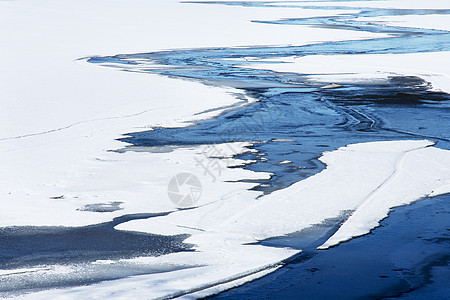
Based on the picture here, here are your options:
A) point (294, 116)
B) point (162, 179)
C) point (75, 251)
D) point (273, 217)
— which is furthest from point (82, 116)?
point (75, 251)

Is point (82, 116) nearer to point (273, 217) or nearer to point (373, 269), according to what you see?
point (273, 217)

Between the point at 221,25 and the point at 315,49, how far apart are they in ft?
26.5

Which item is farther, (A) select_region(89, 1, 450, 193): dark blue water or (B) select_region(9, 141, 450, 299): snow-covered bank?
(A) select_region(89, 1, 450, 193): dark blue water

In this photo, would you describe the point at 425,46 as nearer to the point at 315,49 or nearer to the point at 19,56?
the point at 315,49

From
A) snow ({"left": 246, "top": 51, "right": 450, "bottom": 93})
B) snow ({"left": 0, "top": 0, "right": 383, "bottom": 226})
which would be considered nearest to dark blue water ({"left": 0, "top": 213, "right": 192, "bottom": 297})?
snow ({"left": 0, "top": 0, "right": 383, "bottom": 226})

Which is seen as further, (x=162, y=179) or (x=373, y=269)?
(x=162, y=179)

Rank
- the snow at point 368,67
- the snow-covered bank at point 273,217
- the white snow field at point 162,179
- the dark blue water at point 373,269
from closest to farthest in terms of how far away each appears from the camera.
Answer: the dark blue water at point 373,269 < the snow-covered bank at point 273,217 < the white snow field at point 162,179 < the snow at point 368,67

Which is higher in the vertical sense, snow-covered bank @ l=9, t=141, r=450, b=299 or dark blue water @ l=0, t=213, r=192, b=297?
dark blue water @ l=0, t=213, r=192, b=297

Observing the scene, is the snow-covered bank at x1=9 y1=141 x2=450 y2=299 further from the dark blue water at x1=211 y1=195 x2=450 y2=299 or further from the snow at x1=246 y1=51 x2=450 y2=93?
the snow at x1=246 y1=51 x2=450 y2=93

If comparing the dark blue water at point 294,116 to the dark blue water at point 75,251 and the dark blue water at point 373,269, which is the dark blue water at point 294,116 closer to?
the dark blue water at point 373,269

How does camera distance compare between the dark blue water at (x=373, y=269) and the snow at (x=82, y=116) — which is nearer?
the dark blue water at (x=373, y=269)

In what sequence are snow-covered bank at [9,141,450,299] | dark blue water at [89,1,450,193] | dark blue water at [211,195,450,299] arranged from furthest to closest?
dark blue water at [89,1,450,193] → snow-covered bank at [9,141,450,299] → dark blue water at [211,195,450,299]

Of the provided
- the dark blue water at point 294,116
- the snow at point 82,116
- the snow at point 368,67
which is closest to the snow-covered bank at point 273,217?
the dark blue water at point 294,116

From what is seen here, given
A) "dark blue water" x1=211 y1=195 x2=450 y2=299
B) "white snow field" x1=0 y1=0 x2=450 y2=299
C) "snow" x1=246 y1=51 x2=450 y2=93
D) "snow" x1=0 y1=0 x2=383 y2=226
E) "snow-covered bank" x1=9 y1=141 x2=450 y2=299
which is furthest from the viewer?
"snow" x1=246 y1=51 x2=450 y2=93
